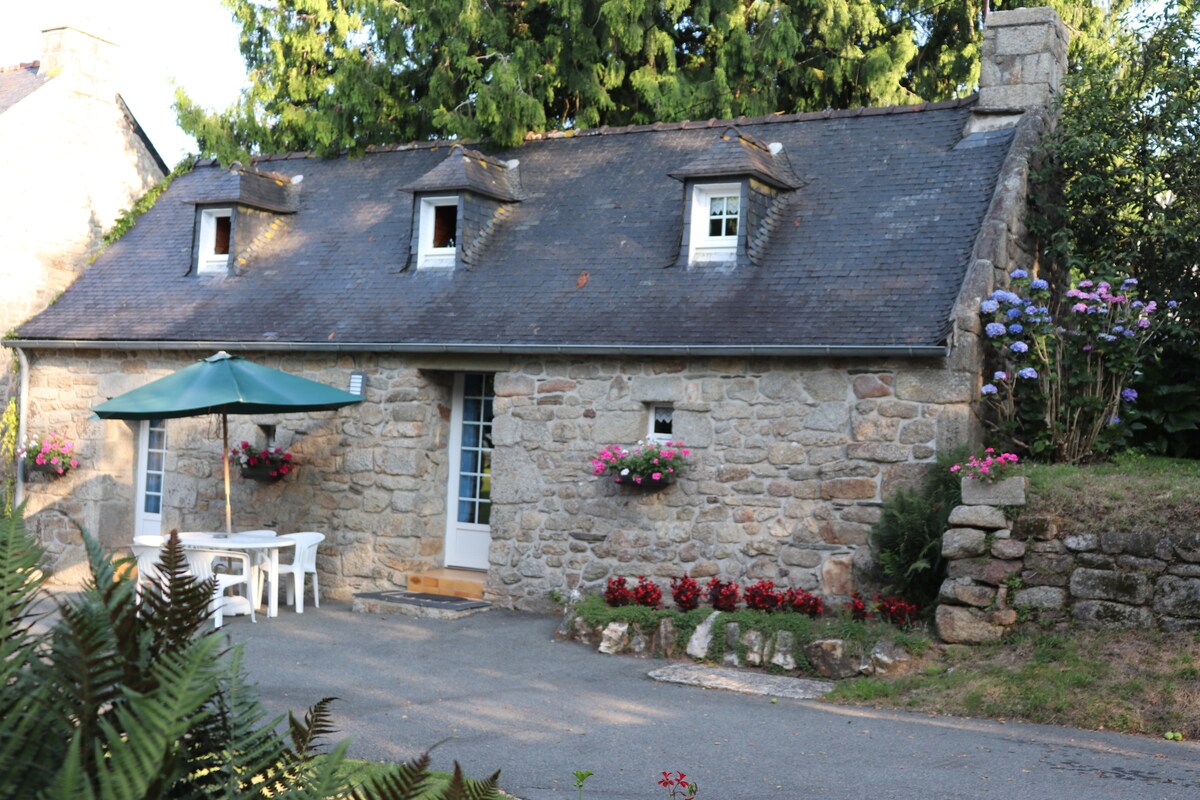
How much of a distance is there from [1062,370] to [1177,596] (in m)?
2.63

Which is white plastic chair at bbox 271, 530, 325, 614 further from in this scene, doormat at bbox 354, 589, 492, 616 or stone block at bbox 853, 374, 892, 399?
stone block at bbox 853, 374, 892, 399

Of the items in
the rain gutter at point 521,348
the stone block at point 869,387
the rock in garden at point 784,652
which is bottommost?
the rock in garden at point 784,652

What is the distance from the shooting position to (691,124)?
1318cm

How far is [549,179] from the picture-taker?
43.4 ft

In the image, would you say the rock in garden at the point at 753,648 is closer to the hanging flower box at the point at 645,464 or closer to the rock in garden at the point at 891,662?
the rock in garden at the point at 891,662

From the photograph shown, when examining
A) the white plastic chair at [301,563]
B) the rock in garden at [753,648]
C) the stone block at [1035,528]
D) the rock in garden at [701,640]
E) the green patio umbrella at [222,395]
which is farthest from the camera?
the white plastic chair at [301,563]

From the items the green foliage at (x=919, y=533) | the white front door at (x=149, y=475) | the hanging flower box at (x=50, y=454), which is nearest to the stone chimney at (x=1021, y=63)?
the green foliage at (x=919, y=533)

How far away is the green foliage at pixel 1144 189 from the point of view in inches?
426

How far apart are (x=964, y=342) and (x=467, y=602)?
4.87 meters

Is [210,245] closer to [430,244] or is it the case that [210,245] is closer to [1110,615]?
[430,244]

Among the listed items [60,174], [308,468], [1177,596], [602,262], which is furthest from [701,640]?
[60,174]

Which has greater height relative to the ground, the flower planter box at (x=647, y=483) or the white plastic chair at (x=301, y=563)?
the flower planter box at (x=647, y=483)

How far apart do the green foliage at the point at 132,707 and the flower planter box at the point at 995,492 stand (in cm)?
749

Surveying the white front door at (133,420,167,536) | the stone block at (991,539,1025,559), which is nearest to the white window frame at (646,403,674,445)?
the stone block at (991,539,1025,559)
